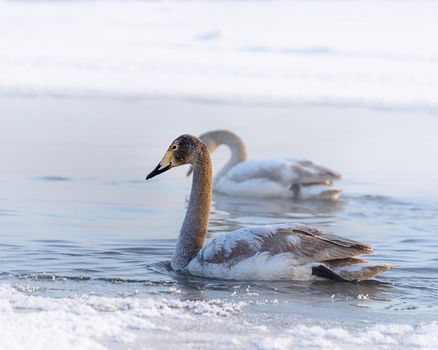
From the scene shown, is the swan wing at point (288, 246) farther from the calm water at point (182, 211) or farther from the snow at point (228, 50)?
the snow at point (228, 50)

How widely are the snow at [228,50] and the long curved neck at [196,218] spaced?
11817mm

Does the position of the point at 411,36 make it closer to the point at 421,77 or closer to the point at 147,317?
the point at 421,77

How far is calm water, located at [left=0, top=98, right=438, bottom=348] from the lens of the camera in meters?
6.84

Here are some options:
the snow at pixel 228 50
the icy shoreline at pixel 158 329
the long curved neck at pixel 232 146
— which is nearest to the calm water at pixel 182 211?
the icy shoreline at pixel 158 329

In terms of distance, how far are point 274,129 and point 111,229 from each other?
7.47 m

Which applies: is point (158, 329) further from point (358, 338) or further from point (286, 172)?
point (286, 172)

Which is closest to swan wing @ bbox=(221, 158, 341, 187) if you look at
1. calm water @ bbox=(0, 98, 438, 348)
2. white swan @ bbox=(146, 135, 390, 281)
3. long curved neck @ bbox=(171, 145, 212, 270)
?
calm water @ bbox=(0, 98, 438, 348)

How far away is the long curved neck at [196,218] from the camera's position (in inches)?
325

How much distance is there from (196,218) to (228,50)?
23036 millimetres

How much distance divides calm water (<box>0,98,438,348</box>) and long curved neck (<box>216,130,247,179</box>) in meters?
0.58

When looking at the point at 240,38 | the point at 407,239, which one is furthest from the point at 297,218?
the point at 240,38

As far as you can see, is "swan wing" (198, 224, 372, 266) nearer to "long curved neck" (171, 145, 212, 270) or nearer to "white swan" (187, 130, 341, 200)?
"long curved neck" (171, 145, 212, 270)

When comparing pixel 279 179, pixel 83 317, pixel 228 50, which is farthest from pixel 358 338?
pixel 228 50

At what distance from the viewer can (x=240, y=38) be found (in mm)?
35375
